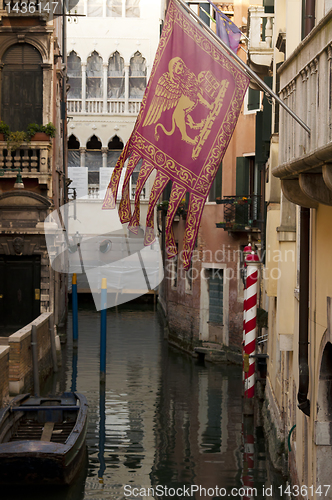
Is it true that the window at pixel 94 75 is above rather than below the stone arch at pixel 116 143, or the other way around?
above

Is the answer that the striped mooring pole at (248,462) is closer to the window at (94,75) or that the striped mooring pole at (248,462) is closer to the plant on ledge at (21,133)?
the plant on ledge at (21,133)

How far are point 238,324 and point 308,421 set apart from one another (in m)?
10.5

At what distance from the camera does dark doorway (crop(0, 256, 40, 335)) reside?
1747 cm

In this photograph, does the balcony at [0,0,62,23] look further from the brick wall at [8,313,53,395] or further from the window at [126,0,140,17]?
the window at [126,0,140,17]

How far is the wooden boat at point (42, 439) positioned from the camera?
7.95 m

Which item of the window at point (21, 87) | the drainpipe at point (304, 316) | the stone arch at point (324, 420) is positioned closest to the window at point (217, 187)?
the window at point (21, 87)

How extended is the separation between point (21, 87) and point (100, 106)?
13552 mm

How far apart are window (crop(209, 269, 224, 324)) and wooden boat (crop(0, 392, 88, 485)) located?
701cm

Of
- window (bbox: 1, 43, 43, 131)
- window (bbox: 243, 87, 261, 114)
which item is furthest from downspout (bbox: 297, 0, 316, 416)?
window (bbox: 1, 43, 43, 131)

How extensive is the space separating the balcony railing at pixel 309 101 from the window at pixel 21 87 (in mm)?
13085

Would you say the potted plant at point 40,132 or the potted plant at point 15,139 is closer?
the potted plant at point 15,139

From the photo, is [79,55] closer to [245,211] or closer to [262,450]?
[245,211]

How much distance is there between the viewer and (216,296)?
→ 57.8ft

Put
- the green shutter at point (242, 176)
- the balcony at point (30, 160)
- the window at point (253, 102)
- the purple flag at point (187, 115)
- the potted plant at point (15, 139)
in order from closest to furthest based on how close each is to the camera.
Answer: the purple flag at point (187, 115) → the window at point (253, 102) → the green shutter at point (242, 176) → the potted plant at point (15, 139) → the balcony at point (30, 160)
